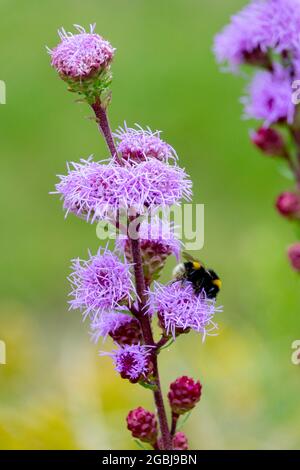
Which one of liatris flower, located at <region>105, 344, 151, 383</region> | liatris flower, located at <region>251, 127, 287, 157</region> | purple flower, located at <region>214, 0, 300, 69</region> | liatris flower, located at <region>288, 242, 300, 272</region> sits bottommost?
liatris flower, located at <region>105, 344, 151, 383</region>

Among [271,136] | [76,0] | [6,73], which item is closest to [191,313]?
[271,136]

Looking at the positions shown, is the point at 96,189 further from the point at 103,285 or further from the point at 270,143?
the point at 270,143

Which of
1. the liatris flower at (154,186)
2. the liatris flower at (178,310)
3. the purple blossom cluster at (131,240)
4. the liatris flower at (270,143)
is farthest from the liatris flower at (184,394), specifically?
the liatris flower at (270,143)

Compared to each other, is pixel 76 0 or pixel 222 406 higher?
pixel 76 0

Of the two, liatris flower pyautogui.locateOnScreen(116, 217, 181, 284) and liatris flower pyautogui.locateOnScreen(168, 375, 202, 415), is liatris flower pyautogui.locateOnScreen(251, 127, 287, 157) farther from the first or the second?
liatris flower pyautogui.locateOnScreen(168, 375, 202, 415)

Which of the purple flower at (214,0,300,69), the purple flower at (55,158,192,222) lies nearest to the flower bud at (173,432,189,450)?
the purple flower at (55,158,192,222)

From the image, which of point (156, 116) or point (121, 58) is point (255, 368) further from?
point (121, 58)

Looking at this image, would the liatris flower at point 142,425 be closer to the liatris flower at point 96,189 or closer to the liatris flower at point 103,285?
the liatris flower at point 103,285

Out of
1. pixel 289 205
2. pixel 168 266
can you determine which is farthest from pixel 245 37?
pixel 168 266
